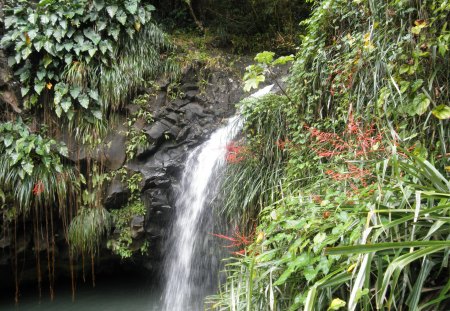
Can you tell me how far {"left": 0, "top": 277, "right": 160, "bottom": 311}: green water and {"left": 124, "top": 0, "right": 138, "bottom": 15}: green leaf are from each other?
12.5 feet

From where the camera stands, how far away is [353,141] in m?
2.88

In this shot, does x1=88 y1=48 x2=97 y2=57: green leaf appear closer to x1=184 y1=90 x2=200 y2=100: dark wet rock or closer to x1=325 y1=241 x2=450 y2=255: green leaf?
x1=184 y1=90 x2=200 y2=100: dark wet rock

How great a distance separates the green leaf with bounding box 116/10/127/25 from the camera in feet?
17.2

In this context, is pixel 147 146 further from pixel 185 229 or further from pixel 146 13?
pixel 146 13

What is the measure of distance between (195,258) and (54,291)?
2352 mm

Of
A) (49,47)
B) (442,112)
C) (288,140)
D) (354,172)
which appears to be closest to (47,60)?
(49,47)

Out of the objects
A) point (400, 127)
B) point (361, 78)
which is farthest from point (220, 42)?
point (400, 127)

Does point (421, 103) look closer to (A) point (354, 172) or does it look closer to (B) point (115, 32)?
(A) point (354, 172)

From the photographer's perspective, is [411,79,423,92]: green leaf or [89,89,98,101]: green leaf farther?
[89,89,98,101]: green leaf

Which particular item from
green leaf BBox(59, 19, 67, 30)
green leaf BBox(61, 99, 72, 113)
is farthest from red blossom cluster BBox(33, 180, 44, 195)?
green leaf BBox(59, 19, 67, 30)

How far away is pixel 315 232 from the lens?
2014 millimetres

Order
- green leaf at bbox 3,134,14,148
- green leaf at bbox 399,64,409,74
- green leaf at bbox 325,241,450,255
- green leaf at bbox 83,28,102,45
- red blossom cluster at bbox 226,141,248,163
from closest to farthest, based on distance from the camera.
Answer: green leaf at bbox 325,241,450,255 → green leaf at bbox 399,64,409,74 → red blossom cluster at bbox 226,141,248,163 → green leaf at bbox 3,134,14,148 → green leaf at bbox 83,28,102,45

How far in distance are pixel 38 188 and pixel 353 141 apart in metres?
3.70

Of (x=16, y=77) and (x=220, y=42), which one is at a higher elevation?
(x=220, y=42)
